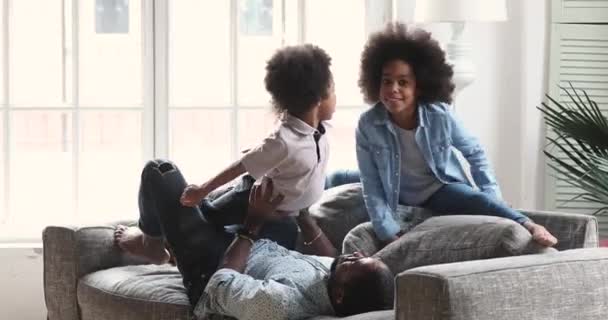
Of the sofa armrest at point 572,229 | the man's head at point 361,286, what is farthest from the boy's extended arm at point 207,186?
the sofa armrest at point 572,229

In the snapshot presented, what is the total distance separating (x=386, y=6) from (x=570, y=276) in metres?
2.10

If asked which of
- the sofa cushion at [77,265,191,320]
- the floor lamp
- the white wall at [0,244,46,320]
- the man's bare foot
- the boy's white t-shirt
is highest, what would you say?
the floor lamp

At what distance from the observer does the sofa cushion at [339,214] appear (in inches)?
143

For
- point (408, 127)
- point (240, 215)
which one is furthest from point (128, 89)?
point (408, 127)

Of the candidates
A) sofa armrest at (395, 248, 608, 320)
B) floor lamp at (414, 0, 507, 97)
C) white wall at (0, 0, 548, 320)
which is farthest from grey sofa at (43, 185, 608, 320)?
white wall at (0, 0, 548, 320)

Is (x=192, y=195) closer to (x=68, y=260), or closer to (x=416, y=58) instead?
(x=68, y=260)

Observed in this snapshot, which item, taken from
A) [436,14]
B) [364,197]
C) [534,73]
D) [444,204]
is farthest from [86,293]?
[534,73]

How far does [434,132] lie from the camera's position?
3.53 m

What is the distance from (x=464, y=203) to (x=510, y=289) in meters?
0.86

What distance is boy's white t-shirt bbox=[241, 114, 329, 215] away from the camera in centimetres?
340

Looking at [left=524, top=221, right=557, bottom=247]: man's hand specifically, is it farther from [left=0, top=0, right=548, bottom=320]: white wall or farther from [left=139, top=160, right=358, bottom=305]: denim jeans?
[left=0, top=0, right=548, bottom=320]: white wall

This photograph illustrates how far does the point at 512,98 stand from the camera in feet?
14.9

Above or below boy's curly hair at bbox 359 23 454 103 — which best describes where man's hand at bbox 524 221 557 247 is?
below

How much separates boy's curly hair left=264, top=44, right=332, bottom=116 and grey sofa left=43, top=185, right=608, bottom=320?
1.17 feet
